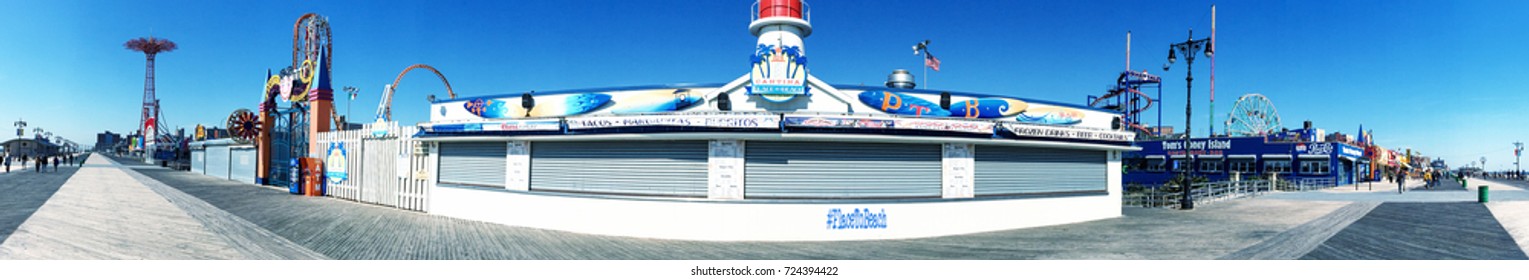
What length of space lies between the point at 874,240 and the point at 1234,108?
2456 inches

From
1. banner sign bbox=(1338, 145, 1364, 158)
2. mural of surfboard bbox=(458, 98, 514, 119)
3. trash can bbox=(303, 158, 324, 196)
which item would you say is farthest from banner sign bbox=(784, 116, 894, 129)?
banner sign bbox=(1338, 145, 1364, 158)

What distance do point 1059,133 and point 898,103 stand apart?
3861 millimetres

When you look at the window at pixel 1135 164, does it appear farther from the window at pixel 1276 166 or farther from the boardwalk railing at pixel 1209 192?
the boardwalk railing at pixel 1209 192

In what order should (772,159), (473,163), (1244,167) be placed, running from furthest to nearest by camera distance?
1. (1244,167)
2. (473,163)
3. (772,159)

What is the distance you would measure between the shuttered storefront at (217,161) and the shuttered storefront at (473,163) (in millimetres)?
30944

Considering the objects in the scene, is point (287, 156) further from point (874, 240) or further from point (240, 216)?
point (874, 240)

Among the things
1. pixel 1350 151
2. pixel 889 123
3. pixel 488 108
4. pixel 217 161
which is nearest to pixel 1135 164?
pixel 1350 151

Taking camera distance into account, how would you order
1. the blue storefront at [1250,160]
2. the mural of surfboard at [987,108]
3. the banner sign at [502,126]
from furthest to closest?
1. the blue storefront at [1250,160]
2. the mural of surfboard at [987,108]
3. the banner sign at [502,126]

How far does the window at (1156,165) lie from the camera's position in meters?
47.9

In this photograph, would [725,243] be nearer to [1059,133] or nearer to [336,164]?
[1059,133]

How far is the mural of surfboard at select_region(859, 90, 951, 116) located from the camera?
1375 centimetres

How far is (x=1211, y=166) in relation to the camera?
45.9m

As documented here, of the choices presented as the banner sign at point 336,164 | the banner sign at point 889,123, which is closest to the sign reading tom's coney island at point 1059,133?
the banner sign at point 889,123
